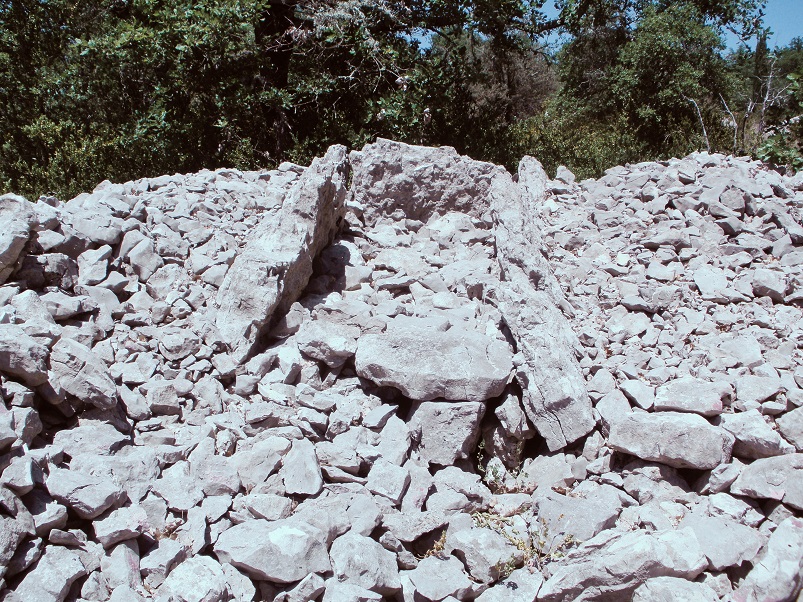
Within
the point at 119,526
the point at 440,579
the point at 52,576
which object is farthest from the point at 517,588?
the point at 52,576

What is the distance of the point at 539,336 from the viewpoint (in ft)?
13.6

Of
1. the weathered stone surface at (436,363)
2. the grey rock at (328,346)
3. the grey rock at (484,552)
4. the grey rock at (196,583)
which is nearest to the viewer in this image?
the grey rock at (196,583)

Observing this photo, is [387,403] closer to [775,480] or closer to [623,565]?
[623,565]

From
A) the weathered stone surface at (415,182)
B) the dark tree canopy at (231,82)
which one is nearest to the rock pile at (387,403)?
the weathered stone surface at (415,182)

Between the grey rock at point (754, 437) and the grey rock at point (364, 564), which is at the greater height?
the grey rock at point (754, 437)

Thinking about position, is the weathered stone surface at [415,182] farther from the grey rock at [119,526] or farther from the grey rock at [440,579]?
the grey rock at [119,526]

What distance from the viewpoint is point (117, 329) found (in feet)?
13.7

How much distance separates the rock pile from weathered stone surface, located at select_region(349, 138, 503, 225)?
0.56 meters

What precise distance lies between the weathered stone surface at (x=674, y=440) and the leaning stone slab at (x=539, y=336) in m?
0.24

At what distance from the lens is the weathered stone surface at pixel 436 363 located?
3.99 meters

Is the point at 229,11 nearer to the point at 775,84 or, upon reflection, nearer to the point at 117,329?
the point at 117,329

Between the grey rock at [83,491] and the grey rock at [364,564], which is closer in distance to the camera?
the grey rock at [83,491]

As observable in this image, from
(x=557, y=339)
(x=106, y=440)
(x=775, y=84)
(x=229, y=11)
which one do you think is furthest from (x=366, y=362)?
(x=775, y=84)

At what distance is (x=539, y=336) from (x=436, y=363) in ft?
2.12
